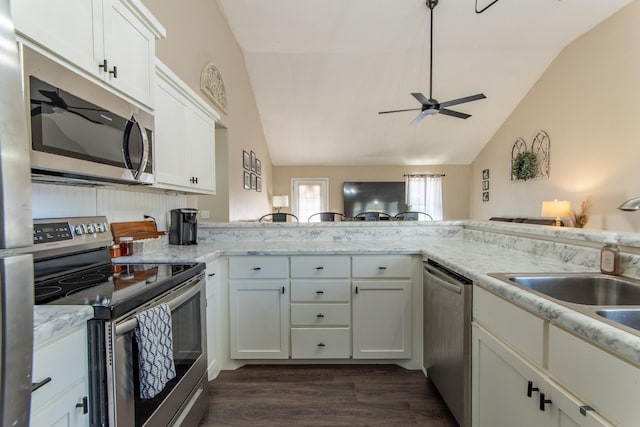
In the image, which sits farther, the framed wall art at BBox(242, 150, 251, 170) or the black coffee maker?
the framed wall art at BBox(242, 150, 251, 170)

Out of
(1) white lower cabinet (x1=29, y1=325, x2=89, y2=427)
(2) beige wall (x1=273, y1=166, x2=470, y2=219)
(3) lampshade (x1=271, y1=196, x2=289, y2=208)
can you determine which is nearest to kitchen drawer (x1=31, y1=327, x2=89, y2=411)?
(1) white lower cabinet (x1=29, y1=325, x2=89, y2=427)

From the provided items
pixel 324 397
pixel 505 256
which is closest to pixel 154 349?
pixel 324 397

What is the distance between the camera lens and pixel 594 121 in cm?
427

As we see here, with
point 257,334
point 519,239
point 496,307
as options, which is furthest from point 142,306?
point 519,239

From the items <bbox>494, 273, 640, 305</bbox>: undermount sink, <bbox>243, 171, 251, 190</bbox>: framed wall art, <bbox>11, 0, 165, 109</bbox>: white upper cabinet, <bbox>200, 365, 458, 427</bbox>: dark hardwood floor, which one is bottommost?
<bbox>200, 365, 458, 427</bbox>: dark hardwood floor

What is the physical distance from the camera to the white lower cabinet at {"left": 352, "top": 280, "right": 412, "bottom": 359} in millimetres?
2031

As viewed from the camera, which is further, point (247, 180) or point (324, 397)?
point (247, 180)

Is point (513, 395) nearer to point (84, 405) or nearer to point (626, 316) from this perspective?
point (626, 316)

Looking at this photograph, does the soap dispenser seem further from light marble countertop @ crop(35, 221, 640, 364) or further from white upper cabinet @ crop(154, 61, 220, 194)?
white upper cabinet @ crop(154, 61, 220, 194)

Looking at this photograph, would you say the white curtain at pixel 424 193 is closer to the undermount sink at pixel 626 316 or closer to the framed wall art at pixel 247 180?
the framed wall art at pixel 247 180

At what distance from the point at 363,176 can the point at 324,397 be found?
21.8 feet

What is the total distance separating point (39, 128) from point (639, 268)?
→ 2101 mm

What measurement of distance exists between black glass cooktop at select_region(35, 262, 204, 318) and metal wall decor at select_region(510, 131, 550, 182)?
6131 mm

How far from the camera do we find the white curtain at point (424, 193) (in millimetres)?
7918
